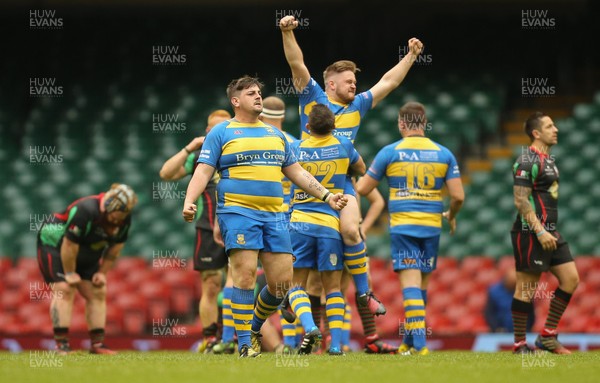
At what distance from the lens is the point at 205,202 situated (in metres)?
11.0

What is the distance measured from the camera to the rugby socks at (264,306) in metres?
8.51

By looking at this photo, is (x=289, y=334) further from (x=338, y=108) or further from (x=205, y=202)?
(x=338, y=108)

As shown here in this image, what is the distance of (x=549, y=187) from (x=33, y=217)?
11.3 m

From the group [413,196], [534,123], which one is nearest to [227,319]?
[413,196]

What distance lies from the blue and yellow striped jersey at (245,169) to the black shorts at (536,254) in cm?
301

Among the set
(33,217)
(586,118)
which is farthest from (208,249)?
(586,118)

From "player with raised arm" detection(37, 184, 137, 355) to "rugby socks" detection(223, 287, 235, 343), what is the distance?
4.72 feet

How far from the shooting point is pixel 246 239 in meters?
7.96
